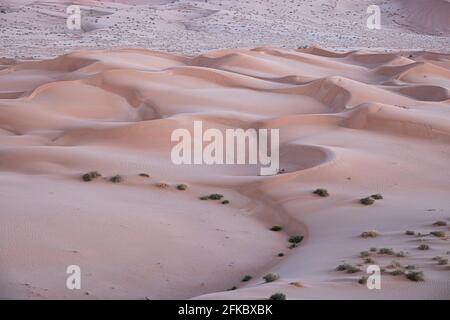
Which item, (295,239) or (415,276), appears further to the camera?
(295,239)

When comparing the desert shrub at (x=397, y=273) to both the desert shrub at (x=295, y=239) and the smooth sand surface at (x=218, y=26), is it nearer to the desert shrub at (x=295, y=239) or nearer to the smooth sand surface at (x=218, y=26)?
the desert shrub at (x=295, y=239)

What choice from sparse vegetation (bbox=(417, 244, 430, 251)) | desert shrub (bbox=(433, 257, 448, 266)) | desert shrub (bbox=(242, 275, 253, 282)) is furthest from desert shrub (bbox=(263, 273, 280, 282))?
sparse vegetation (bbox=(417, 244, 430, 251))

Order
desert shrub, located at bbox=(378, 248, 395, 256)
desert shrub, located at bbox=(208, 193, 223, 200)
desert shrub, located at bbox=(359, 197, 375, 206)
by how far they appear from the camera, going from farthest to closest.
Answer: desert shrub, located at bbox=(208, 193, 223, 200) < desert shrub, located at bbox=(359, 197, 375, 206) < desert shrub, located at bbox=(378, 248, 395, 256)

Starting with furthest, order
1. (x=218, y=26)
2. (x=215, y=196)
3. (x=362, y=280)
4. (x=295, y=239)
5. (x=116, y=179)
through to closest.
→ (x=218, y=26) < (x=116, y=179) < (x=215, y=196) < (x=295, y=239) < (x=362, y=280)

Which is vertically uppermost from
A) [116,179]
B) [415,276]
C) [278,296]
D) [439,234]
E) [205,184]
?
[278,296]

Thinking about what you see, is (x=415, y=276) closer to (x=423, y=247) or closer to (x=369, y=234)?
(x=423, y=247)

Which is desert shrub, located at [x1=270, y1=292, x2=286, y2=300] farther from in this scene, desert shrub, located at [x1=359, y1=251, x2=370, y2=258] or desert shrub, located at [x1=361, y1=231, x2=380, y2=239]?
desert shrub, located at [x1=361, y1=231, x2=380, y2=239]

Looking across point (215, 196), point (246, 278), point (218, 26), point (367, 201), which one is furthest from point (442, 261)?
point (218, 26)
